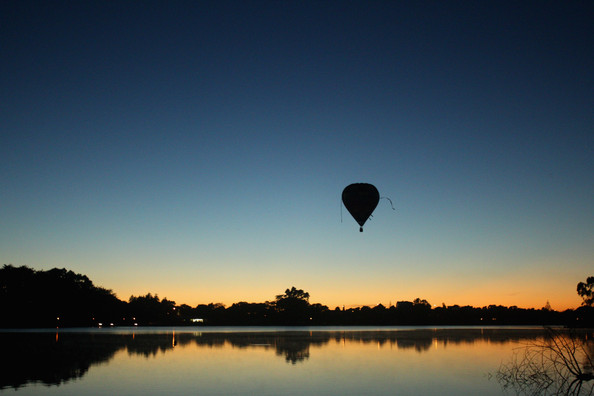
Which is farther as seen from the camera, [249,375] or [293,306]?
[293,306]

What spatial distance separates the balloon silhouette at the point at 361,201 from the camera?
26453 mm

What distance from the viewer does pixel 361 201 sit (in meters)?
26.5

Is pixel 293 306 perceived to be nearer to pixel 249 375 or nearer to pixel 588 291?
pixel 588 291

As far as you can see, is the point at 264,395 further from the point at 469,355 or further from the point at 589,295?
the point at 589,295

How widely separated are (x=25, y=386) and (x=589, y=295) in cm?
7235

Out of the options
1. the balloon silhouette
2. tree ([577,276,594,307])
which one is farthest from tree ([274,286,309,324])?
the balloon silhouette

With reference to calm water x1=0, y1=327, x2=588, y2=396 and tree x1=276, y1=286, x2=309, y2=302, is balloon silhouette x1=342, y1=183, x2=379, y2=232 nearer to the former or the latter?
calm water x1=0, y1=327, x2=588, y2=396

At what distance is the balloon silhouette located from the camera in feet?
86.8

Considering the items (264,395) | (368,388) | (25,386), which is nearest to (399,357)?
(368,388)

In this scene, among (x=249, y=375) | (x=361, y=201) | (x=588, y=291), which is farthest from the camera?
(x=588, y=291)

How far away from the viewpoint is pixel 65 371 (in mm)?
17953

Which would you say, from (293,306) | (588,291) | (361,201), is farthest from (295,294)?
(361,201)

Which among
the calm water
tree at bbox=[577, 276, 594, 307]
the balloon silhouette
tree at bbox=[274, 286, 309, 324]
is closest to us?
the calm water

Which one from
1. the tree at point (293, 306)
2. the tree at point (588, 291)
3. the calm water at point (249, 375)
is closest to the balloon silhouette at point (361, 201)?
the calm water at point (249, 375)
